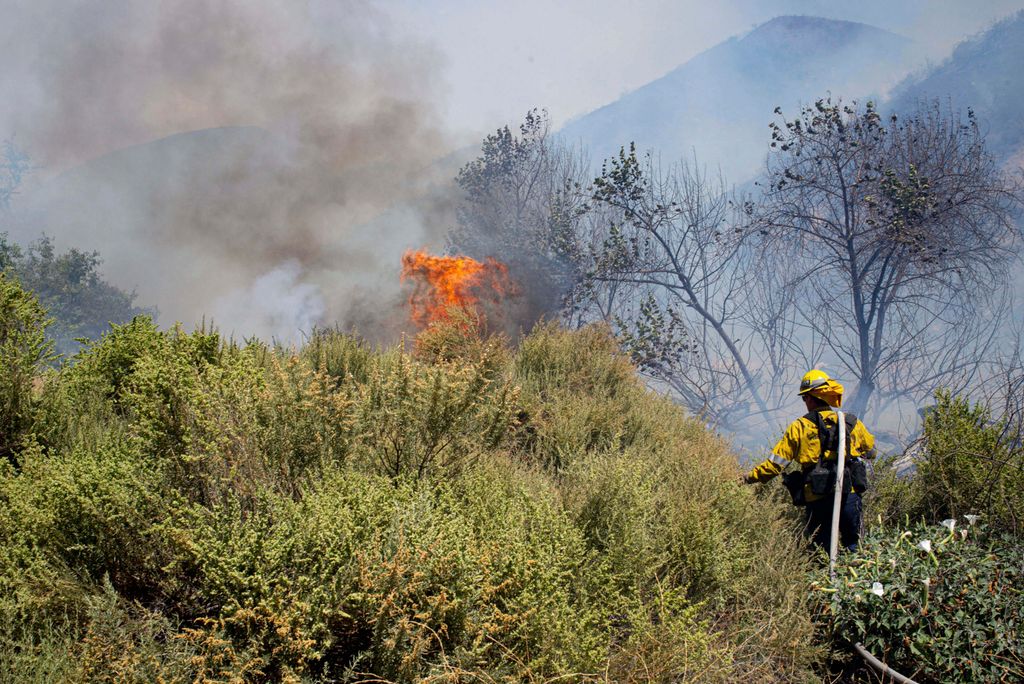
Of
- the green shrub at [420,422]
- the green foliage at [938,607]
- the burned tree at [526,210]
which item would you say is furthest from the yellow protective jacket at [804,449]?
the burned tree at [526,210]

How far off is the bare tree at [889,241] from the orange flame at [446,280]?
5932 mm

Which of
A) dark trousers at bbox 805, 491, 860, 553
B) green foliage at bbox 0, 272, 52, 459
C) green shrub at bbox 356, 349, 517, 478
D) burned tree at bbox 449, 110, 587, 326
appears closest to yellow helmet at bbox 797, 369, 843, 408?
dark trousers at bbox 805, 491, 860, 553

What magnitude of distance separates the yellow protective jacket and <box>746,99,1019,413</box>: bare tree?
866cm

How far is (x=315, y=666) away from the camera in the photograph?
2.65 meters

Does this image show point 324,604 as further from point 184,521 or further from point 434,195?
point 434,195

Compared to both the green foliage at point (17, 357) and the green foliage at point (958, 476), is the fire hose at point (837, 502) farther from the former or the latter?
the green foliage at point (17, 357)

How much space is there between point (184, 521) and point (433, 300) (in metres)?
11.5

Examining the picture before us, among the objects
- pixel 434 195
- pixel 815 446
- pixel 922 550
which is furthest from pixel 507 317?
pixel 922 550

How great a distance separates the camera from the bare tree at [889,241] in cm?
1247

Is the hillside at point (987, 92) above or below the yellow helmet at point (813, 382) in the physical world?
above

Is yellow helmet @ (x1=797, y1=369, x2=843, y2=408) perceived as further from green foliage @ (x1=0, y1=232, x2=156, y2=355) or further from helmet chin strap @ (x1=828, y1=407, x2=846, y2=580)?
green foliage @ (x1=0, y1=232, x2=156, y2=355)

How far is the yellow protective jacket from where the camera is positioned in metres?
5.07

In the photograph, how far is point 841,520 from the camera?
5.03 m

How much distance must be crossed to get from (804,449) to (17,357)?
5884 millimetres
